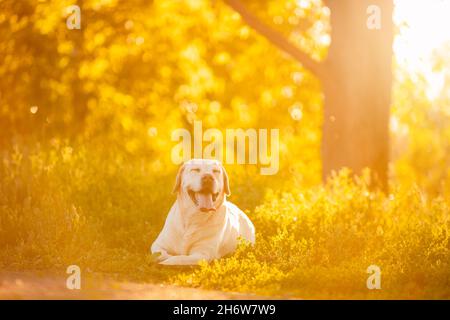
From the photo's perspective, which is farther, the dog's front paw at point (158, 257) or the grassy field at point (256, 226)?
the dog's front paw at point (158, 257)

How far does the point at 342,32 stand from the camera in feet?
48.1

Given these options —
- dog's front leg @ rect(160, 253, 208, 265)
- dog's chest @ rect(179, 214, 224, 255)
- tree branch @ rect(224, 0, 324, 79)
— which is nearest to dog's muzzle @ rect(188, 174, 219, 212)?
dog's chest @ rect(179, 214, 224, 255)

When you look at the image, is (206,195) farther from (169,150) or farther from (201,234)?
(169,150)

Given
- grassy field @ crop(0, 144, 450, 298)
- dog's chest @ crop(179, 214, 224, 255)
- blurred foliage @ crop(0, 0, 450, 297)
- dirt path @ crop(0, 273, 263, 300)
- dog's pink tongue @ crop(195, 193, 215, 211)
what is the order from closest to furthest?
dirt path @ crop(0, 273, 263, 300)
grassy field @ crop(0, 144, 450, 298)
blurred foliage @ crop(0, 0, 450, 297)
dog's pink tongue @ crop(195, 193, 215, 211)
dog's chest @ crop(179, 214, 224, 255)

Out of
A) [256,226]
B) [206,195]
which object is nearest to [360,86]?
[256,226]

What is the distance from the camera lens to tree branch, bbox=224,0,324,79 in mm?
14750

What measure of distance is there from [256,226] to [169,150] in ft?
30.2

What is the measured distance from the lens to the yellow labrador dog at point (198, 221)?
364 inches

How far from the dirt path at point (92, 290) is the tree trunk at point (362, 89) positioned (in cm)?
708

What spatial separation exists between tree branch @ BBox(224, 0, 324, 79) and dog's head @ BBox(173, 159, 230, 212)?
5845 millimetres

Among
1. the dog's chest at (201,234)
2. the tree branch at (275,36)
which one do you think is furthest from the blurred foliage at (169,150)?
the tree branch at (275,36)

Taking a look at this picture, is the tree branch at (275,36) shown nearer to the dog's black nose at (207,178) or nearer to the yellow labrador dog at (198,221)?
the yellow labrador dog at (198,221)

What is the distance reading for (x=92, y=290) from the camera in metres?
7.45

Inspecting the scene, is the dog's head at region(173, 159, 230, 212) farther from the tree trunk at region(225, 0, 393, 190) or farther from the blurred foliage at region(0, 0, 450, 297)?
the tree trunk at region(225, 0, 393, 190)
